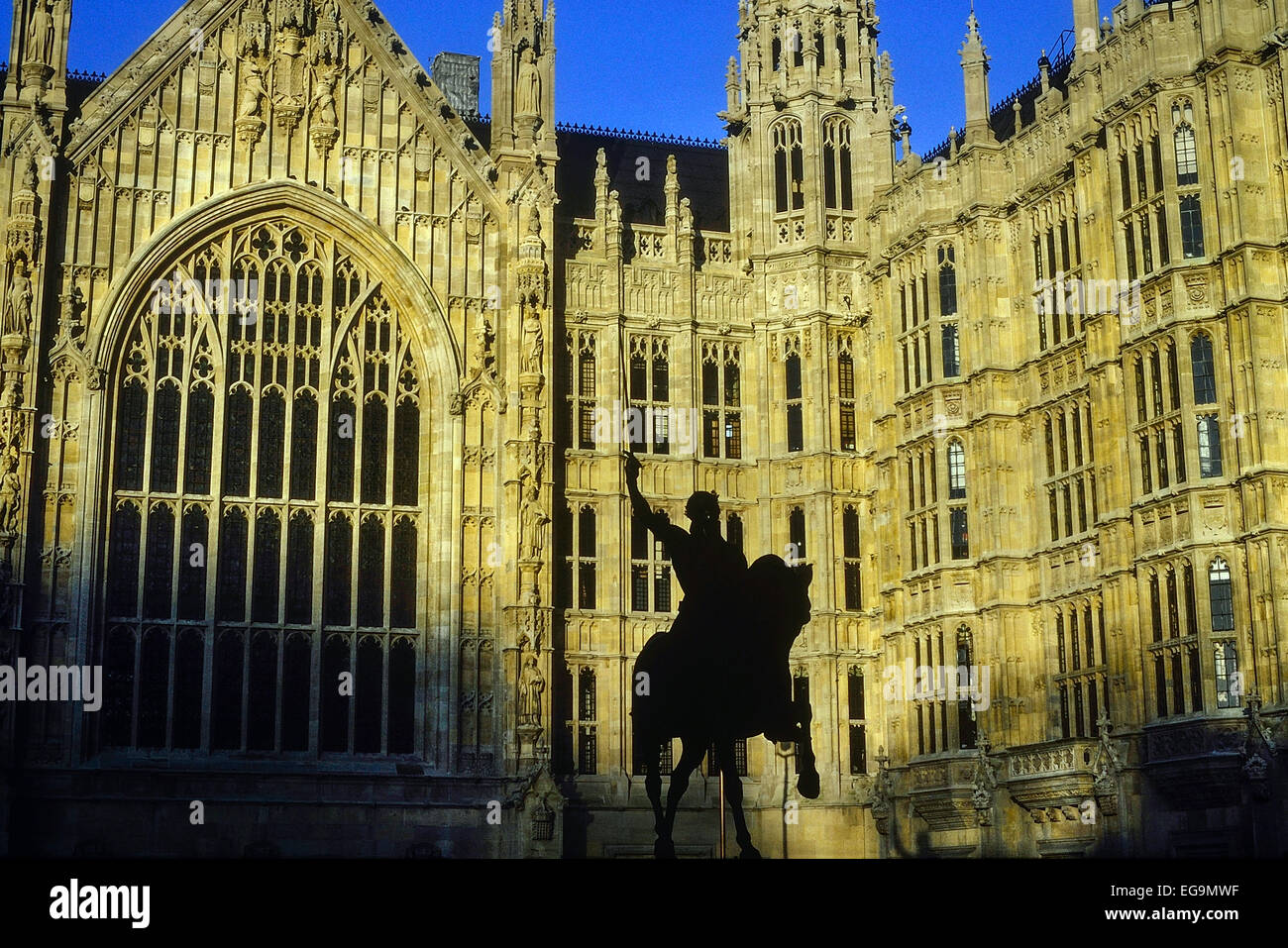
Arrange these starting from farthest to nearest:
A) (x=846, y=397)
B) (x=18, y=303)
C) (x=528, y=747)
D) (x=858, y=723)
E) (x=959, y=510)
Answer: (x=846, y=397) < (x=858, y=723) < (x=959, y=510) < (x=528, y=747) < (x=18, y=303)

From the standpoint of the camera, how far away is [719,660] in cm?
2311

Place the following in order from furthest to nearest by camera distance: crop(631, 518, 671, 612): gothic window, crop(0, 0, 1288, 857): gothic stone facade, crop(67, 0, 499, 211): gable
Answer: crop(631, 518, 671, 612): gothic window < crop(67, 0, 499, 211): gable < crop(0, 0, 1288, 857): gothic stone facade

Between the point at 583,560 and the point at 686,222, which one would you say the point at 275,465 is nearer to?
the point at 583,560

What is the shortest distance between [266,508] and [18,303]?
20.3 feet

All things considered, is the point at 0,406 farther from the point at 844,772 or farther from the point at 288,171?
the point at 844,772

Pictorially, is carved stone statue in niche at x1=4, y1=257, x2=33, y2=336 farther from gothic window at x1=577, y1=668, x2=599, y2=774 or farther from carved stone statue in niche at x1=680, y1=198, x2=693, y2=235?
carved stone statue in niche at x1=680, y1=198, x2=693, y2=235

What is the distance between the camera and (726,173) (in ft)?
165

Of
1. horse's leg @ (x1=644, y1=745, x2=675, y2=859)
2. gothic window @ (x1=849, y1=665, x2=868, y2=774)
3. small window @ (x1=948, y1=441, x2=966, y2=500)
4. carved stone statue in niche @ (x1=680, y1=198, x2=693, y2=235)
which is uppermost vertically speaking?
carved stone statue in niche @ (x1=680, y1=198, x2=693, y2=235)

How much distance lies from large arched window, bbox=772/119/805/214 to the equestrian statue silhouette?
69.8 ft

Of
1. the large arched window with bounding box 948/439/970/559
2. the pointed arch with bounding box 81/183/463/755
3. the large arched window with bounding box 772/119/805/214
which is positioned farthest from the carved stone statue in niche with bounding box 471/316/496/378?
the large arched window with bounding box 948/439/970/559

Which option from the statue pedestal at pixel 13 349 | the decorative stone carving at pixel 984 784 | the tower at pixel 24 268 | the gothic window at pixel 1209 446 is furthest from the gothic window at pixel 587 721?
the gothic window at pixel 1209 446

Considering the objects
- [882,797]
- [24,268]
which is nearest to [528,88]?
[24,268]

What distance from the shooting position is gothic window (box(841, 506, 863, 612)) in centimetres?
4200
